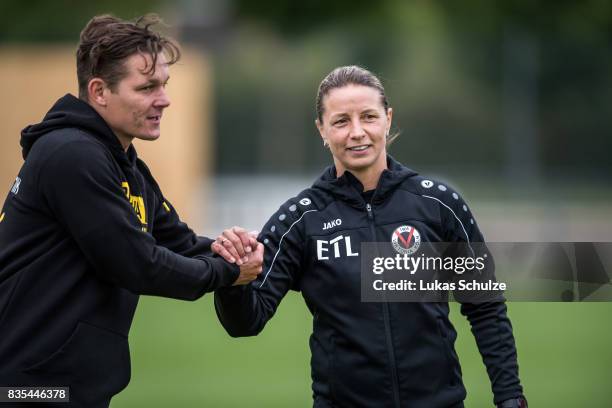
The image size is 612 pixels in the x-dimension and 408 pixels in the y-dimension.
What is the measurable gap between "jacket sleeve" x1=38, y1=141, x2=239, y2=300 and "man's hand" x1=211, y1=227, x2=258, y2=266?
313 millimetres

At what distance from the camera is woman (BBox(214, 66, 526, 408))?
14.0ft

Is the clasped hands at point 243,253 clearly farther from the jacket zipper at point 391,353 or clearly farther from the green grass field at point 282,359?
the green grass field at point 282,359

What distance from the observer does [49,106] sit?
20656 millimetres

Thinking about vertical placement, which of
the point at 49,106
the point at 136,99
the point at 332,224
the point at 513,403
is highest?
the point at 49,106

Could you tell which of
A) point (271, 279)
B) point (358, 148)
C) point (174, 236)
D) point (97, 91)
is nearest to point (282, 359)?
A: point (174, 236)

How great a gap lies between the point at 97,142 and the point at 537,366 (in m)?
6.92

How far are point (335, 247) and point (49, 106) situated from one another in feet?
56.5

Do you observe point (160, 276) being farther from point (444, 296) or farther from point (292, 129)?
point (292, 129)

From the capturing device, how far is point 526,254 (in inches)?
210

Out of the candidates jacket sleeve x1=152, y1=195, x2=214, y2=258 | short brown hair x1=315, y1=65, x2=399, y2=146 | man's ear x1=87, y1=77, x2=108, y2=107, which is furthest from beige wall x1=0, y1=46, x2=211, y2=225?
man's ear x1=87, y1=77, x2=108, y2=107

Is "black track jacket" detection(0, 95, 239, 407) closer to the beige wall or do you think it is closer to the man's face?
the man's face

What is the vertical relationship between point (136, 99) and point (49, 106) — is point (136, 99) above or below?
below

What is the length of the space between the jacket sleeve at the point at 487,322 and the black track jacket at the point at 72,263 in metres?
1.20

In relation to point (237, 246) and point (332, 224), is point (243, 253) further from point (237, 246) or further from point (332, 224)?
point (332, 224)
